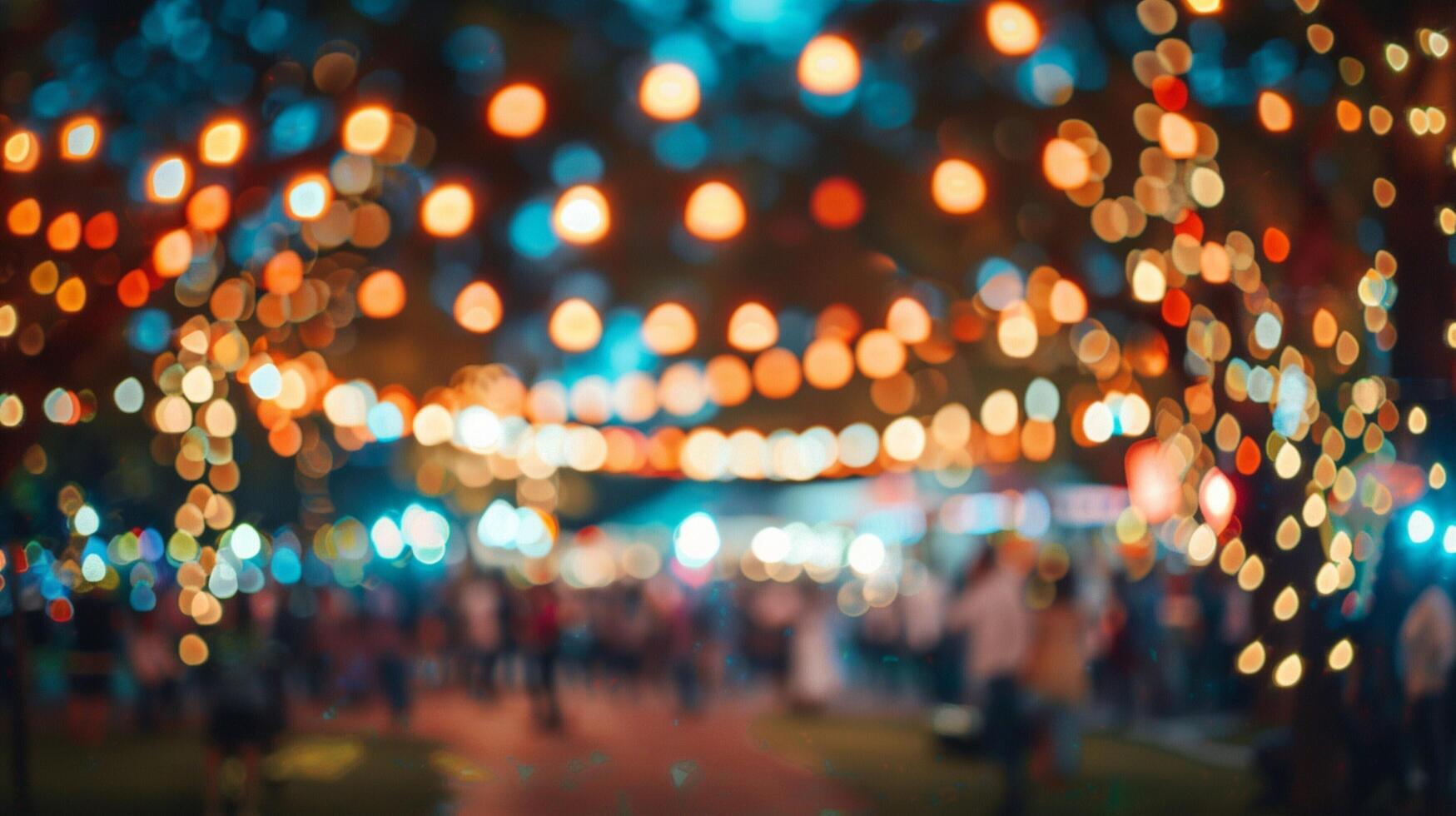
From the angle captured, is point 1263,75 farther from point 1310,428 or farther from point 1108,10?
point 1310,428

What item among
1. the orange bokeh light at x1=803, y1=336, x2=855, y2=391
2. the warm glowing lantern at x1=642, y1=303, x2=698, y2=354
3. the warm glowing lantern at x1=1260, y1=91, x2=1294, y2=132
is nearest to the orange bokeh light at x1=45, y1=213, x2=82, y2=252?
the warm glowing lantern at x1=642, y1=303, x2=698, y2=354

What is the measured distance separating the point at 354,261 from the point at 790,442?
26.6 metres

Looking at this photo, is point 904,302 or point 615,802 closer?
point 615,802

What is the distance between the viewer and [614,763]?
656 inches

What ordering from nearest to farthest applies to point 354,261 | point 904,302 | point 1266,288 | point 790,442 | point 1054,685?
point 1054,685
point 1266,288
point 354,261
point 904,302
point 790,442

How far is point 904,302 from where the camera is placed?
2542cm

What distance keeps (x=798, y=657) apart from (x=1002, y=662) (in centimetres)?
1072

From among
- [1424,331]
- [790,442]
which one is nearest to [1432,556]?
[1424,331]

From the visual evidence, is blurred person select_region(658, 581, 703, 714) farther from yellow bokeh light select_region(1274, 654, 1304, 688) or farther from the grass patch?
yellow bokeh light select_region(1274, 654, 1304, 688)

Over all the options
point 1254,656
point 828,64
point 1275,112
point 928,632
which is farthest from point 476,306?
point 1254,656

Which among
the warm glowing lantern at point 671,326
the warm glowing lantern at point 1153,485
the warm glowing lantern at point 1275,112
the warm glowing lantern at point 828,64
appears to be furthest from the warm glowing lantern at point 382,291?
the warm glowing lantern at point 1275,112

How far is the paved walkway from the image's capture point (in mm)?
13508

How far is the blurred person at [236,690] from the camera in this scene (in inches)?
490

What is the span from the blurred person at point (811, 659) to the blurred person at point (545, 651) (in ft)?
12.4
